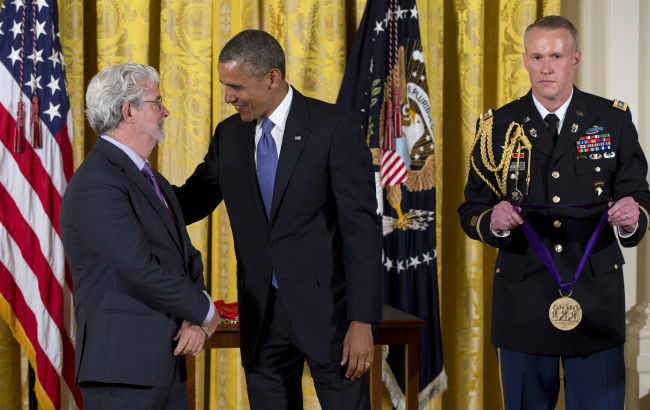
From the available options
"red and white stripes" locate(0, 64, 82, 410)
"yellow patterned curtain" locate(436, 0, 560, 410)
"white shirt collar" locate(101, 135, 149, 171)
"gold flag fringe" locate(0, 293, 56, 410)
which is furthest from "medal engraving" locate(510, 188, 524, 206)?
"gold flag fringe" locate(0, 293, 56, 410)

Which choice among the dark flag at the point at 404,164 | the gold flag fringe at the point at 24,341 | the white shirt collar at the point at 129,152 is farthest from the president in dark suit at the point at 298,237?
the gold flag fringe at the point at 24,341

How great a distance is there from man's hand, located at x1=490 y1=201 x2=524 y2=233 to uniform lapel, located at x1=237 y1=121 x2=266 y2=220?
0.69m

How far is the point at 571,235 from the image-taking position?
5.97ft

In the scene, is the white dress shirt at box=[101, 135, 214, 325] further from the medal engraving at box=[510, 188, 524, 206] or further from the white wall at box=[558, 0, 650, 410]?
the white wall at box=[558, 0, 650, 410]

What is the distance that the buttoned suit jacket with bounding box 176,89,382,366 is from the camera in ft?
5.60

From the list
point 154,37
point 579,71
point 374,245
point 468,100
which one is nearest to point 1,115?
point 154,37

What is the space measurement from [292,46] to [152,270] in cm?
206

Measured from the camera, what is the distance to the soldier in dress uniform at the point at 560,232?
5.85ft

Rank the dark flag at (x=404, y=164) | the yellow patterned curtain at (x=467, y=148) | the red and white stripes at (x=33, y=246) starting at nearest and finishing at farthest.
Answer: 1. the red and white stripes at (x=33, y=246)
2. the dark flag at (x=404, y=164)
3. the yellow patterned curtain at (x=467, y=148)

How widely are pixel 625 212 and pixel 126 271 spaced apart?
53.1 inches

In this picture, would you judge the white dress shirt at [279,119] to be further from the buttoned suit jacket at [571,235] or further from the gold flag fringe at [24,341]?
the gold flag fringe at [24,341]

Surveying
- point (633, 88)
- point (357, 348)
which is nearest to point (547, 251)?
point (357, 348)

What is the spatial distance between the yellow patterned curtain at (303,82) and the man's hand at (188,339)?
→ 1.62 metres

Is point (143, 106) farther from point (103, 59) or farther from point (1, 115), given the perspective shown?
point (103, 59)
